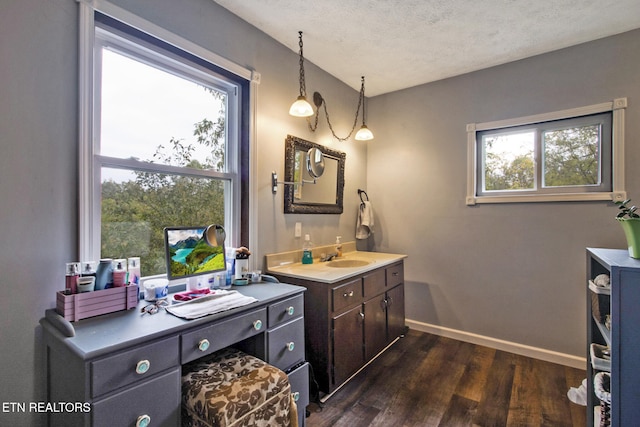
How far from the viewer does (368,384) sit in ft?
6.97

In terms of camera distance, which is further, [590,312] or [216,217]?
[216,217]

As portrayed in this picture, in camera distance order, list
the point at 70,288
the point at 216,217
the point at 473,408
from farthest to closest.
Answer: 1. the point at 216,217
2. the point at 473,408
3. the point at 70,288

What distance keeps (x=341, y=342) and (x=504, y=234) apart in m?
1.75

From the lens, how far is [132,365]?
40.6 inches

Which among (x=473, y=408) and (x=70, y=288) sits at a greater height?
(x=70, y=288)

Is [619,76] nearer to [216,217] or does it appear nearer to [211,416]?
[216,217]

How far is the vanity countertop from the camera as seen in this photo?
2006 mm

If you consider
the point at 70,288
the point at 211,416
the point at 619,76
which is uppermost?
the point at 619,76

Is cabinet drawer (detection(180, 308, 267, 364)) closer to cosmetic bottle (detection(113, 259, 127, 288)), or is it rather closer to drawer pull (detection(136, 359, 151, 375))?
drawer pull (detection(136, 359, 151, 375))

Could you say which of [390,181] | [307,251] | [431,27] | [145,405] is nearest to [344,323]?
[307,251]

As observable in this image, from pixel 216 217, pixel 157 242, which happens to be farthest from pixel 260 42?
pixel 157 242

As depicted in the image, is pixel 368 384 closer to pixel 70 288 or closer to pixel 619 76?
pixel 70 288

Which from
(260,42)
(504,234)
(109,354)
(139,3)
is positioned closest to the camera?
(109,354)

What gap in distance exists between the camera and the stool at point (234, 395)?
113 cm
